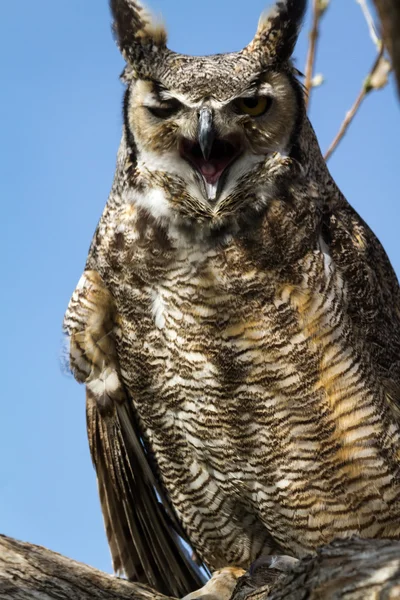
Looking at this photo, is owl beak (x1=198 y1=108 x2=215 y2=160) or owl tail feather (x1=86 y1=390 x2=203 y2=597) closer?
owl beak (x1=198 y1=108 x2=215 y2=160)

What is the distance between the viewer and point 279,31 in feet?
10.7

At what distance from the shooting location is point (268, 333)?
9.89 feet

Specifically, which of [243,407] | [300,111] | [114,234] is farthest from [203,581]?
[300,111]

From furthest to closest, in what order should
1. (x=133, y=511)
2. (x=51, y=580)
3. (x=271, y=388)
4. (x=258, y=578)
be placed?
(x=133, y=511)
(x=271, y=388)
(x=258, y=578)
(x=51, y=580)

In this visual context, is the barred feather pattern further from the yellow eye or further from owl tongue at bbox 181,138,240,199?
the yellow eye

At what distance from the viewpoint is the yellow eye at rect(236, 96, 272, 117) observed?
3.07 m

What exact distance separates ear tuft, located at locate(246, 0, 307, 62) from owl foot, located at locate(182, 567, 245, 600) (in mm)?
Result: 2003

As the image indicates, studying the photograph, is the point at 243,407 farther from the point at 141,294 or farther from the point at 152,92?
the point at 152,92

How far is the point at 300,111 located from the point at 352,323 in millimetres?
854

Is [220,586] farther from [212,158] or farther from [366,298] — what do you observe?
[212,158]

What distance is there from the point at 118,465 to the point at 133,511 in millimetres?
229

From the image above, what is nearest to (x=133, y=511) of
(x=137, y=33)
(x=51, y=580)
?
(x=51, y=580)

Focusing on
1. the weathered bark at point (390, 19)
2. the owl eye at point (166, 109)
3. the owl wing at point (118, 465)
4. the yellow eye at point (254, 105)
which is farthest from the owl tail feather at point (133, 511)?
the weathered bark at point (390, 19)

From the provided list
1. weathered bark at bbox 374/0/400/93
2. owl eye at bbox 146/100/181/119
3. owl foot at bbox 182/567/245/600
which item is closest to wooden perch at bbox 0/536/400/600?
owl foot at bbox 182/567/245/600
